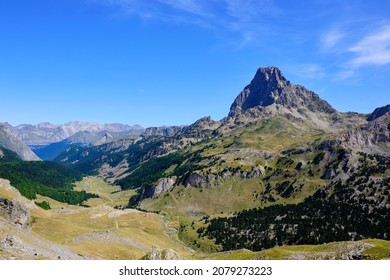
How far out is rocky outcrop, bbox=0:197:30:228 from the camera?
118625 mm

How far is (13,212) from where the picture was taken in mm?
121000

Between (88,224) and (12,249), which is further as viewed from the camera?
(88,224)

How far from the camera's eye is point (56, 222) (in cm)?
16062

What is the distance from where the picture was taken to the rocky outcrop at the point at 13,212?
389 feet
